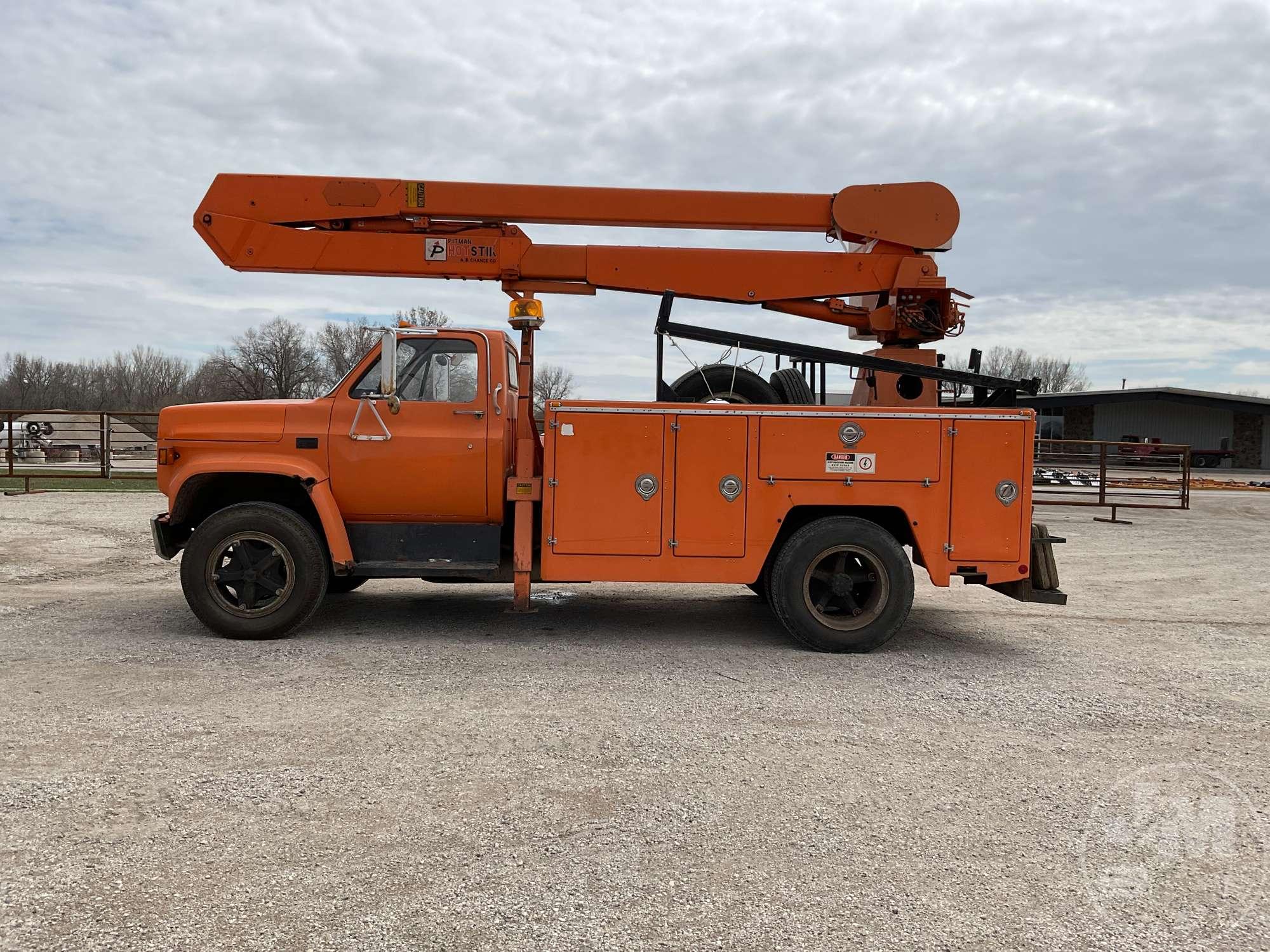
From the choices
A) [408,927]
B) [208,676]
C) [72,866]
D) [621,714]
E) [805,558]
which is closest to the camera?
[408,927]

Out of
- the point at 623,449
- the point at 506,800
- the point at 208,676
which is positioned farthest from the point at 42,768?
the point at 623,449

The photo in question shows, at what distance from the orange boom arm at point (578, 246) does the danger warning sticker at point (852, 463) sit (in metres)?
1.52

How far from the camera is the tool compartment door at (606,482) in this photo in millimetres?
6602

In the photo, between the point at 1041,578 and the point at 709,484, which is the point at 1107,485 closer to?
the point at 1041,578

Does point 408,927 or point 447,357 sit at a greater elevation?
point 447,357

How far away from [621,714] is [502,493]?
2410 millimetres

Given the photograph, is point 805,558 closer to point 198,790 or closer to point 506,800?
point 506,800

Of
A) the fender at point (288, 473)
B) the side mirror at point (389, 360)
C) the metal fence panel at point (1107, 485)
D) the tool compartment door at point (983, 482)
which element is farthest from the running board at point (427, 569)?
the metal fence panel at point (1107, 485)

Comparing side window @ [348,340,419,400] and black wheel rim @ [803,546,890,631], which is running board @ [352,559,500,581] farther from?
black wheel rim @ [803,546,890,631]

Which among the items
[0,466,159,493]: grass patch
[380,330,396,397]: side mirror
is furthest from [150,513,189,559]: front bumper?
[0,466,159,493]: grass patch

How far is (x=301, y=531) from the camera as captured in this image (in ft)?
21.6

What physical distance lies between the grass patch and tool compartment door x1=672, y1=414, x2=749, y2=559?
15396mm

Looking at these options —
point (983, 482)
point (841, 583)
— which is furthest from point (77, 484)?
point (983, 482)

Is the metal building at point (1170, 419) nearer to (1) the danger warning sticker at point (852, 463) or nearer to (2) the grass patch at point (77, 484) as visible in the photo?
(2) the grass patch at point (77, 484)
